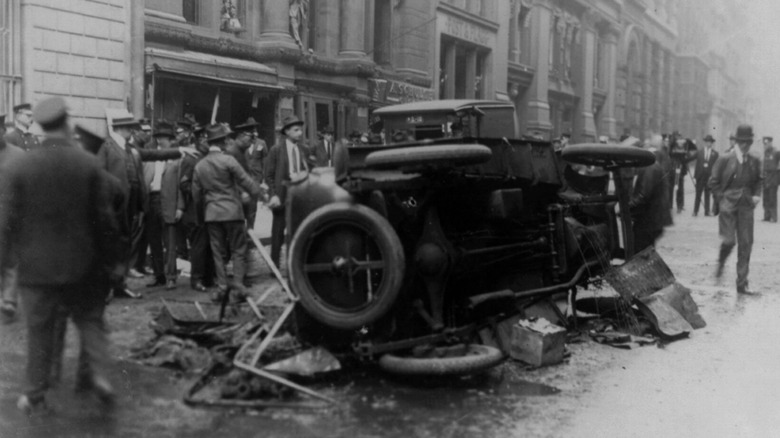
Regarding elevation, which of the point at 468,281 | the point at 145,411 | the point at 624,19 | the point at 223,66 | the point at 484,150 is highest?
the point at 624,19

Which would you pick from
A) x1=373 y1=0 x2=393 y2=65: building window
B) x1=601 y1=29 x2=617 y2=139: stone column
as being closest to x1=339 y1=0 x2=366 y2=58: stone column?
x1=373 y1=0 x2=393 y2=65: building window

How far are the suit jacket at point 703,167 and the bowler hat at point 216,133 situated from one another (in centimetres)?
1651

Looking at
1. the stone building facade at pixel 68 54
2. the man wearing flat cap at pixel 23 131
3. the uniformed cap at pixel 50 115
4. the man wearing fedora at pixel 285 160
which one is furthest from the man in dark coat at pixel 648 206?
the stone building facade at pixel 68 54

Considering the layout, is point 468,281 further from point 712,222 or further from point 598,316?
point 712,222

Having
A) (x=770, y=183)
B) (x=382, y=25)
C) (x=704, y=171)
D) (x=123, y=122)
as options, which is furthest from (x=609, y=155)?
(x=382, y=25)

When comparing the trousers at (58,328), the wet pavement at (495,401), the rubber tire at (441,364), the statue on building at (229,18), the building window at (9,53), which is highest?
the statue on building at (229,18)

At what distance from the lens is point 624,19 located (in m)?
49.2

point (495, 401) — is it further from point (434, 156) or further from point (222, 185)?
point (222, 185)

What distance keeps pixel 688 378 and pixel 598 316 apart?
2.02 m

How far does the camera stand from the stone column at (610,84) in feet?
154

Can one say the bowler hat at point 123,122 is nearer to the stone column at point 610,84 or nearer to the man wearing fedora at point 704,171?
the man wearing fedora at point 704,171

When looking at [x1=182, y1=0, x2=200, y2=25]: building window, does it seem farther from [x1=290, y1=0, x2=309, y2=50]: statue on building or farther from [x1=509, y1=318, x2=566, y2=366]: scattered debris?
[x1=509, y1=318, x2=566, y2=366]: scattered debris

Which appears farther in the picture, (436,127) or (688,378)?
(436,127)

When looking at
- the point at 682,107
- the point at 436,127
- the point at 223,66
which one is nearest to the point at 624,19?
the point at 682,107
